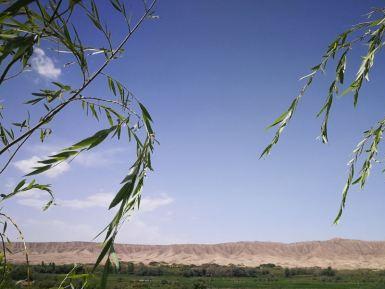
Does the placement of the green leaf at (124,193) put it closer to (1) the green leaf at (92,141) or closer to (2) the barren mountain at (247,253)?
(1) the green leaf at (92,141)

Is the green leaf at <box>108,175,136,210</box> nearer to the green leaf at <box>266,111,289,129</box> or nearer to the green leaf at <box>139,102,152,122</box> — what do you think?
the green leaf at <box>139,102,152,122</box>

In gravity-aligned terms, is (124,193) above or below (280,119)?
below

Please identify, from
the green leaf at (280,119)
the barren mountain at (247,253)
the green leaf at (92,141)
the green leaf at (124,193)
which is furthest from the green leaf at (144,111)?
the barren mountain at (247,253)

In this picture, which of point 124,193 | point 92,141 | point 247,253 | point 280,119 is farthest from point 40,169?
point 247,253

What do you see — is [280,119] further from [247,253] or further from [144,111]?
[247,253]

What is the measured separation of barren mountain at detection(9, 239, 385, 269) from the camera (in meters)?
93.9

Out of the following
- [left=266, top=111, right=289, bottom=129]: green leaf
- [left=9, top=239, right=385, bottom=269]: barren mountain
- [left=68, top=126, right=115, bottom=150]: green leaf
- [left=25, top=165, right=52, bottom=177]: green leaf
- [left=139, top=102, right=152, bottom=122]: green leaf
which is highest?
[left=266, top=111, right=289, bottom=129]: green leaf

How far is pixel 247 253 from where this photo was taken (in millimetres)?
104062

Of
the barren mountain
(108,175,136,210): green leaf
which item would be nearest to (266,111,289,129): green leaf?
(108,175,136,210): green leaf

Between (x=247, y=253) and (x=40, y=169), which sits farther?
(x=247, y=253)

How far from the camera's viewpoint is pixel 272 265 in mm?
88125

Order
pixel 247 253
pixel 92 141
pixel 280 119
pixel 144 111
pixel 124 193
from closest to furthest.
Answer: pixel 124 193 → pixel 92 141 → pixel 144 111 → pixel 280 119 → pixel 247 253

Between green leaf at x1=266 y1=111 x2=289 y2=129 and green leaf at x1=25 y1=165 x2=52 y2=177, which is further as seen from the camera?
green leaf at x1=266 y1=111 x2=289 y2=129

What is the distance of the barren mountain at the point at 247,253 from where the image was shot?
308ft
